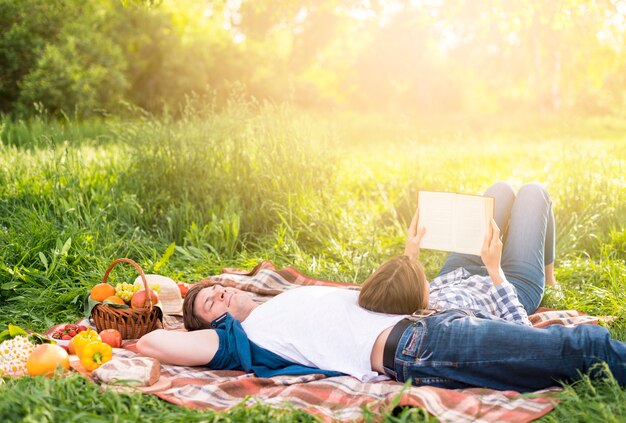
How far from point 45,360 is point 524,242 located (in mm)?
2637

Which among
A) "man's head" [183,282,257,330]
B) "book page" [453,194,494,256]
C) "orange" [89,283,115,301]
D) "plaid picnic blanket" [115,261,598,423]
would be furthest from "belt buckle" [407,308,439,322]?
"orange" [89,283,115,301]

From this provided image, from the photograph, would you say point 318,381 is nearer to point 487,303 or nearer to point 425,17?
point 487,303

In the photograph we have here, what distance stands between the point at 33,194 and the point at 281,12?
9455mm

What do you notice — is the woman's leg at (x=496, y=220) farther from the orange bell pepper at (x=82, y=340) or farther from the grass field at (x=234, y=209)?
the orange bell pepper at (x=82, y=340)

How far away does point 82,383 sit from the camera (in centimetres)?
287

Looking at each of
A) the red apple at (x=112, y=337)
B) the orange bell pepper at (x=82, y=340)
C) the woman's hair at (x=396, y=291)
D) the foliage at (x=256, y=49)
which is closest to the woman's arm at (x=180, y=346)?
the orange bell pepper at (x=82, y=340)

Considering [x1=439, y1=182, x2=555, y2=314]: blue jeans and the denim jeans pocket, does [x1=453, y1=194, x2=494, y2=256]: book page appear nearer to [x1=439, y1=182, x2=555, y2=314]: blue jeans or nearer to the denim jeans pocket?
[x1=439, y1=182, x2=555, y2=314]: blue jeans

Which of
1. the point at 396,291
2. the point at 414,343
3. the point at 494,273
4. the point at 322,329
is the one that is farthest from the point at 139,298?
the point at 494,273

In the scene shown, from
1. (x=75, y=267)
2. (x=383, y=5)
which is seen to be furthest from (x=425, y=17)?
(x=75, y=267)

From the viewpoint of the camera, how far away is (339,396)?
9.32 ft

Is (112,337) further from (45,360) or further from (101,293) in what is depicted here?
Result: (45,360)

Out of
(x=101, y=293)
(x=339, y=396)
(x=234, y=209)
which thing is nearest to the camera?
(x=339, y=396)

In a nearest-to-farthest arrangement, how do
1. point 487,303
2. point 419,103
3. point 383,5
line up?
point 487,303 < point 383,5 < point 419,103

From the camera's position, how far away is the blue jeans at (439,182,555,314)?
12.6ft
